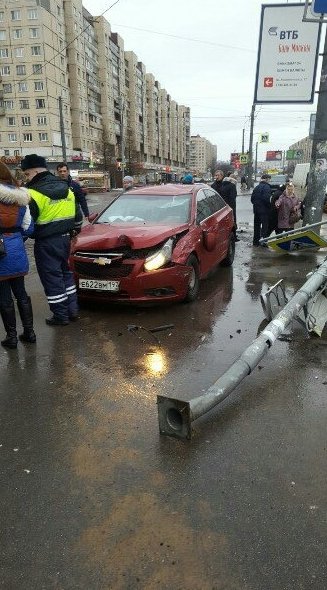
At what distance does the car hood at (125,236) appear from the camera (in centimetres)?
529

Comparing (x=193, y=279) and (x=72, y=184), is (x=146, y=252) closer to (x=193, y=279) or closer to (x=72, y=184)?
(x=193, y=279)

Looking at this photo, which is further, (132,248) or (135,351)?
(132,248)

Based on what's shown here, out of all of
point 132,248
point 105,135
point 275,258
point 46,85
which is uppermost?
point 46,85

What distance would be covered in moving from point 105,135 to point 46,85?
1961 centimetres

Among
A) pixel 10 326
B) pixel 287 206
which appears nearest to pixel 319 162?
pixel 287 206

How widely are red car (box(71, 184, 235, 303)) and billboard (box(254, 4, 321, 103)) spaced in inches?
208

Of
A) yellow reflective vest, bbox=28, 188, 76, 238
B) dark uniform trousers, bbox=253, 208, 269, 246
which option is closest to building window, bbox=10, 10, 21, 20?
dark uniform trousers, bbox=253, 208, 269, 246

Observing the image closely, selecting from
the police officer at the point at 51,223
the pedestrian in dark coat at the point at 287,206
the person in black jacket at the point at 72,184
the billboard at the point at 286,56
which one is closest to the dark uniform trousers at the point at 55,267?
the police officer at the point at 51,223

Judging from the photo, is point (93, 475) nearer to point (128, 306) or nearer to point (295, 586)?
point (295, 586)

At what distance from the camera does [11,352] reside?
4414 millimetres

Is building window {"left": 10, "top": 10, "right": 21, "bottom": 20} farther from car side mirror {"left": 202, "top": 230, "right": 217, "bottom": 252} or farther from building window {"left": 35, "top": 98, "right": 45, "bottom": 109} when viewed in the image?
car side mirror {"left": 202, "top": 230, "right": 217, "bottom": 252}

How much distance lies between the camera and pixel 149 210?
21.4 ft

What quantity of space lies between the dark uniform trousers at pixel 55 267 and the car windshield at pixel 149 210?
146 cm

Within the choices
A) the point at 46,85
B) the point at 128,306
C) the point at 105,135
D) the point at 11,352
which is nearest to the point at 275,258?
the point at 128,306
